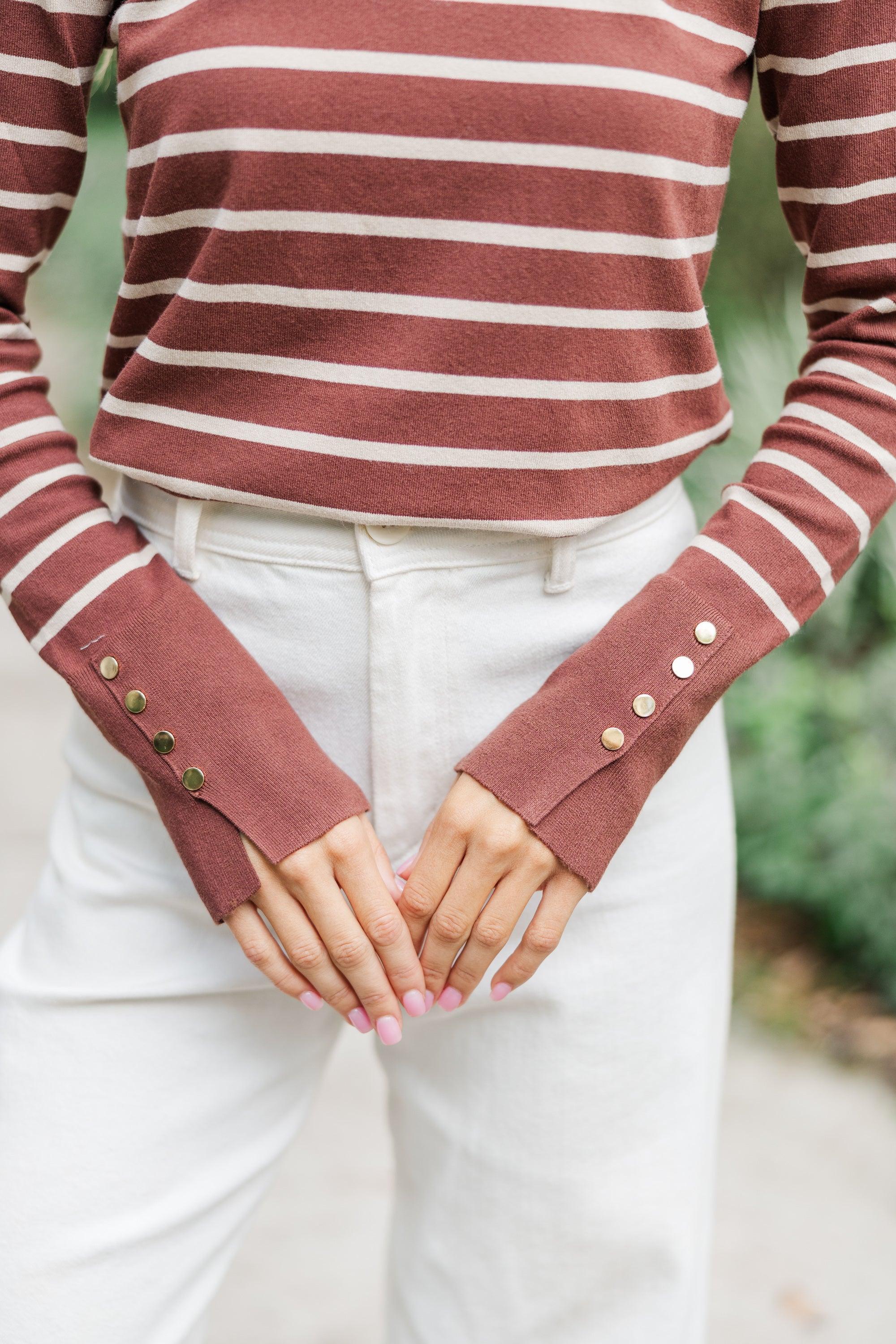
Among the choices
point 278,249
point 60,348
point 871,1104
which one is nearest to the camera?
point 278,249

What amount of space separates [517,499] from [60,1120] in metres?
0.58

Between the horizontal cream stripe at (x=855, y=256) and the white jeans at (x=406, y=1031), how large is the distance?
0.21 metres

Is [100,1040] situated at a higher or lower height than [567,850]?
lower

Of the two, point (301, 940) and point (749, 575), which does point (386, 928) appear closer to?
point (301, 940)

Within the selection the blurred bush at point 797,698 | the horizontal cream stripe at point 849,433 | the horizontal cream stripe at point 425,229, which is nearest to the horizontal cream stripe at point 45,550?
the horizontal cream stripe at point 425,229

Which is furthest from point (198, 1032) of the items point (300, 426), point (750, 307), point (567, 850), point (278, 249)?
point (750, 307)

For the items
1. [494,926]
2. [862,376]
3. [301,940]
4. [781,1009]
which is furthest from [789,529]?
[781,1009]

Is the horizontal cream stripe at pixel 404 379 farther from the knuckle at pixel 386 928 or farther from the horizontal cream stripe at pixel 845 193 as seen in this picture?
the knuckle at pixel 386 928

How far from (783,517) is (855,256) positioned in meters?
0.21

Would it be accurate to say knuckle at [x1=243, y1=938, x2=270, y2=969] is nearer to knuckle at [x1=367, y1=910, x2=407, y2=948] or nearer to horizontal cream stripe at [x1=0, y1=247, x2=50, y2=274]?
knuckle at [x1=367, y1=910, x2=407, y2=948]

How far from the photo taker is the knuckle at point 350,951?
849 millimetres

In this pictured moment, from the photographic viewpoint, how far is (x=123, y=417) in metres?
0.92

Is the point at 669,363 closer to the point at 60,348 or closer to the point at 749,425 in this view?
the point at 749,425

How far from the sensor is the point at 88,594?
87cm
